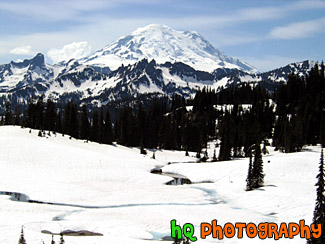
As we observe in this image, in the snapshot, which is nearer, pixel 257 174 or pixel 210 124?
pixel 257 174

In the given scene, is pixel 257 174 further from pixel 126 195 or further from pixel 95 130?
pixel 95 130

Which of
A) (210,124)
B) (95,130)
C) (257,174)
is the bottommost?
(257,174)

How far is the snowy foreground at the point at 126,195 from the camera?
1238 inches

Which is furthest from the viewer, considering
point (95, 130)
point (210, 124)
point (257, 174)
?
point (210, 124)

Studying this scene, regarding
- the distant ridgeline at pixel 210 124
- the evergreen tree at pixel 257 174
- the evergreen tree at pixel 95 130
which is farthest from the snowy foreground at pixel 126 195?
the evergreen tree at pixel 95 130

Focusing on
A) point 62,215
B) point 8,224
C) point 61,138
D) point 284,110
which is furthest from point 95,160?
point 284,110

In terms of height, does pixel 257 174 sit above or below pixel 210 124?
below

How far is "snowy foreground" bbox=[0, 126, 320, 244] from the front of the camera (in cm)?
3145

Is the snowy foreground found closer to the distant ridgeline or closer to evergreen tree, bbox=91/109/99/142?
the distant ridgeline

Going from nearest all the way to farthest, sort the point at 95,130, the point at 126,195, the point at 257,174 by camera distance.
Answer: the point at 126,195, the point at 257,174, the point at 95,130

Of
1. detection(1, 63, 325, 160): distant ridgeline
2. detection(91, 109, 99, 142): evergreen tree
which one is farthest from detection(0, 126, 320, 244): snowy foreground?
detection(91, 109, 99, 142): evergreen tree

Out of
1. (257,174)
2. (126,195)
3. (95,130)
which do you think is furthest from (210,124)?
(126,195)

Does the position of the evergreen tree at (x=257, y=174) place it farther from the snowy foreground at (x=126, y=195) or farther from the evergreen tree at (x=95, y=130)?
the evergreen tree at (x=95, y=130)

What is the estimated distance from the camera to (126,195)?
47406 mm
